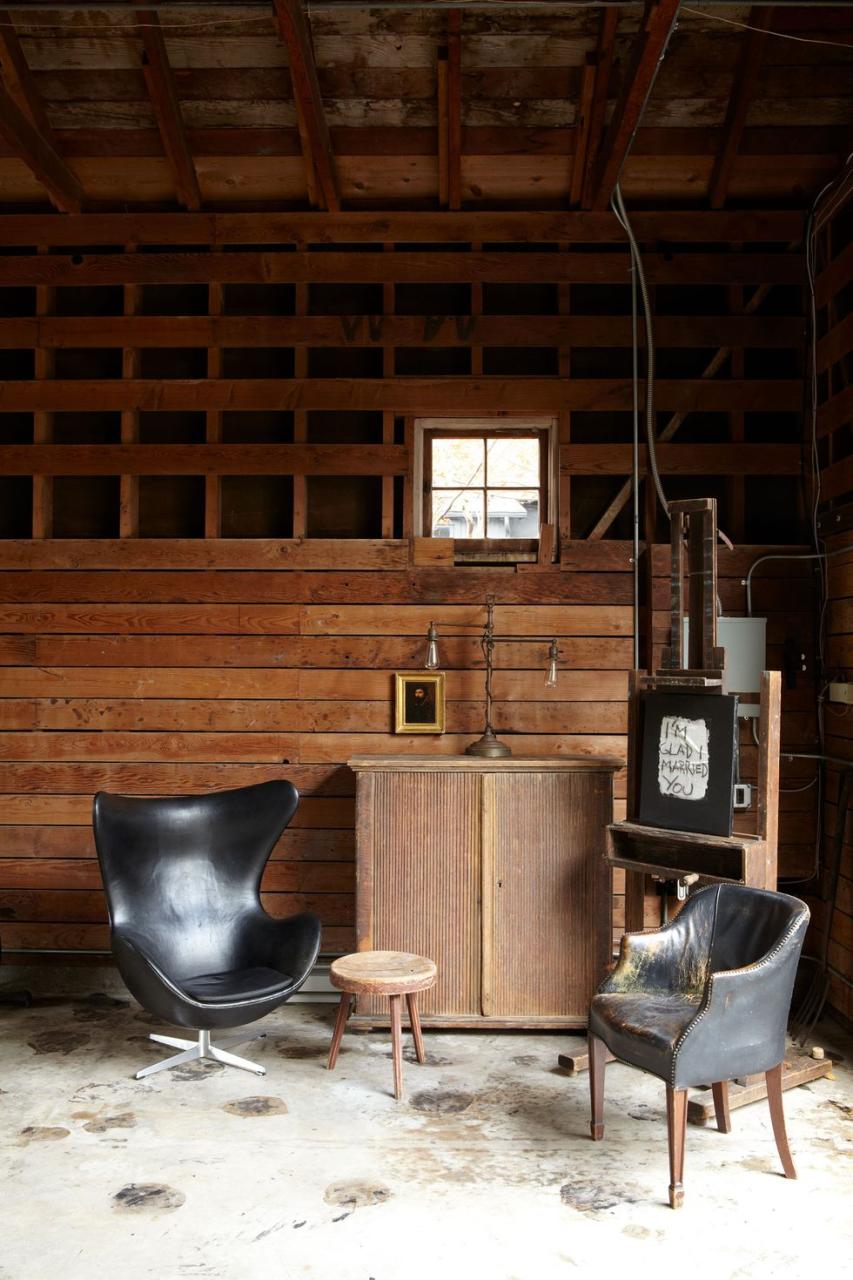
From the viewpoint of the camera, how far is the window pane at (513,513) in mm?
5375

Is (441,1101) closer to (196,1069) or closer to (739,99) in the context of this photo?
(196,1069)

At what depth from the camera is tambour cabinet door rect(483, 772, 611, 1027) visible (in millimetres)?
4613

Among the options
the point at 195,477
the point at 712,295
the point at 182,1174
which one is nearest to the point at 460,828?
the point at 182,1174

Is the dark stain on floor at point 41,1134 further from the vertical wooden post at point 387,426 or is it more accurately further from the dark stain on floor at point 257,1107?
the vertical wooden post at point 387,426

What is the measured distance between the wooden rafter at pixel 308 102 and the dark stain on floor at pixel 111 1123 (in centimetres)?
422

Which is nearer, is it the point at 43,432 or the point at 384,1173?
the point at 384,1173

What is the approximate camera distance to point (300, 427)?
538cm

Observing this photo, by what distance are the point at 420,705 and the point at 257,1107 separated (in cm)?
204

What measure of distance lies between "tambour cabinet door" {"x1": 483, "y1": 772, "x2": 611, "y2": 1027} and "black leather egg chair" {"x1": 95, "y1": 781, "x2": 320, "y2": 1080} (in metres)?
0.86

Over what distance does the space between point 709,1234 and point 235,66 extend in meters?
5.09

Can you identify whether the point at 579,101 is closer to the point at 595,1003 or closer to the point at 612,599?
the point at 612,599

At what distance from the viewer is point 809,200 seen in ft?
17.4

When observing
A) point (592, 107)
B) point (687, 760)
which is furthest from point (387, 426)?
point (687, 760)

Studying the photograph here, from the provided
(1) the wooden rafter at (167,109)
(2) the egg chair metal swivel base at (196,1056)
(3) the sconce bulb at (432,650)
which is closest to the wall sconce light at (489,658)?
(3) the sconce bulb at (432,650)
